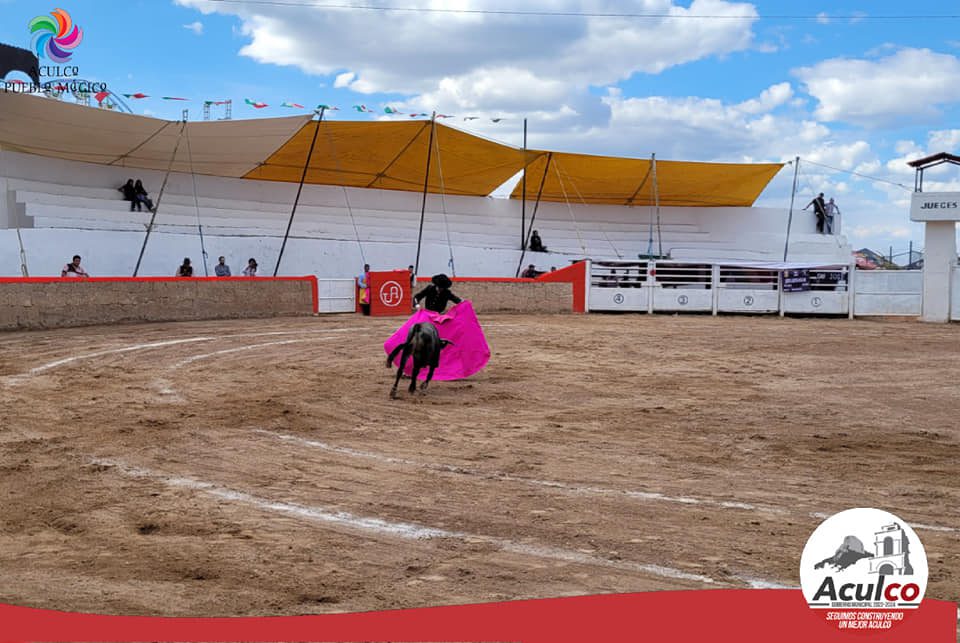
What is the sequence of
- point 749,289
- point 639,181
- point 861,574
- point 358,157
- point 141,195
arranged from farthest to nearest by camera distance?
1. point 639,181
2. point 358,157
3. point 141,195
4. point 749,289
5. point 861,574

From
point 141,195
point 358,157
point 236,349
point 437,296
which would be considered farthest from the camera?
point 358,157

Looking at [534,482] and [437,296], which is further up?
[437,296]

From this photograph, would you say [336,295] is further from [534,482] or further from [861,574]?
[861,574]

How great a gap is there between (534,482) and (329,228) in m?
28.1

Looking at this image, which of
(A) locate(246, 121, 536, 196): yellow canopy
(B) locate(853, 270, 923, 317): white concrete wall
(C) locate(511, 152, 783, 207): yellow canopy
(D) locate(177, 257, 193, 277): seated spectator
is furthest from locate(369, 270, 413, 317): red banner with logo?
(B) locate(853, 270, 923, 317): white concrete wall

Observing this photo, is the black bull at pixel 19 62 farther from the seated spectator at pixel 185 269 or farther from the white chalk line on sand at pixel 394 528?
the white chalk line on sand at pixel 394 528

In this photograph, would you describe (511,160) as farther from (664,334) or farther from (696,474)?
(696,474)

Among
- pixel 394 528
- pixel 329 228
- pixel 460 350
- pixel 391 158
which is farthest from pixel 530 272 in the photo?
pixel 394 528

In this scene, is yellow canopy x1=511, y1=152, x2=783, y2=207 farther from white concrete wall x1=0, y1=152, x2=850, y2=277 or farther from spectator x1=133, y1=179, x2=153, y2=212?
spectator x1=133, y1=179, x2=153, y2=212

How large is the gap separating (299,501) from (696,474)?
10.1 feet

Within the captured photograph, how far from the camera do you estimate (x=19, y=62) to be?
24.3 m

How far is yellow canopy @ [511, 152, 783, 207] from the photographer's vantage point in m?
34.8

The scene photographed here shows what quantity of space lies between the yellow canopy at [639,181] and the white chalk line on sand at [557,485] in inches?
1055

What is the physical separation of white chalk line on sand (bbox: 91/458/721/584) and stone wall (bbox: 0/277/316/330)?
13.9 m
